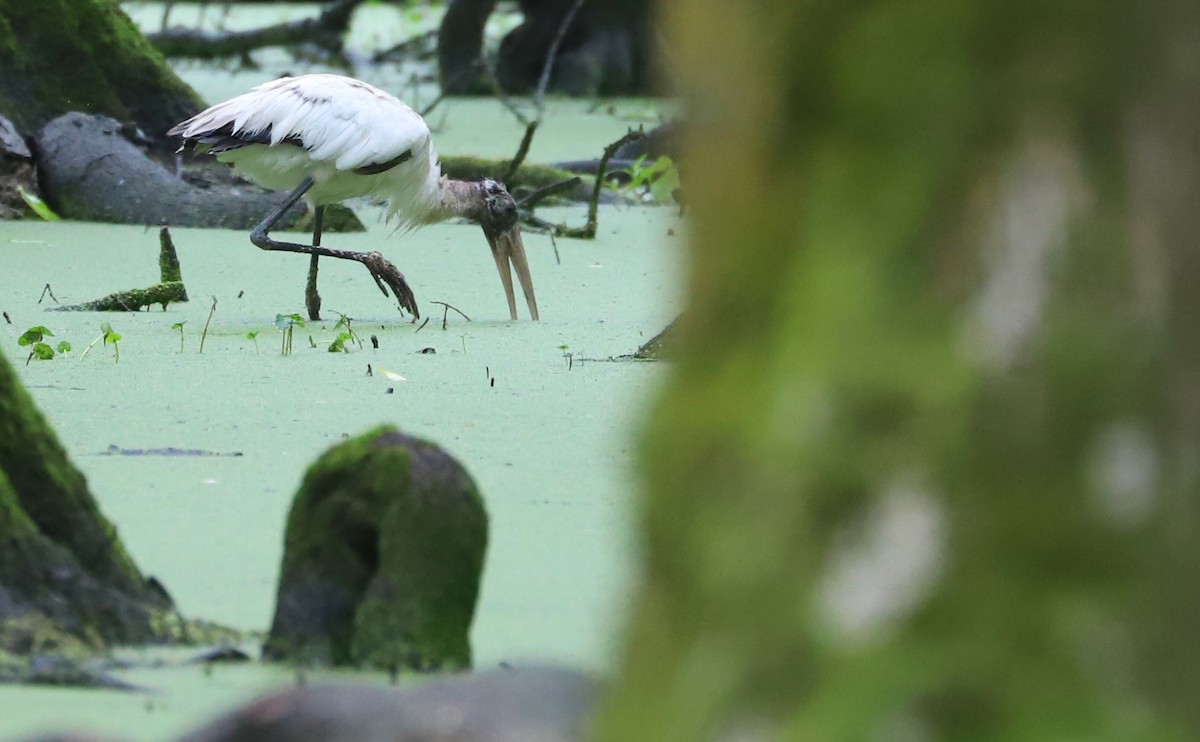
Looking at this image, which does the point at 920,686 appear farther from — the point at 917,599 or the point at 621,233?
the point at 621,233

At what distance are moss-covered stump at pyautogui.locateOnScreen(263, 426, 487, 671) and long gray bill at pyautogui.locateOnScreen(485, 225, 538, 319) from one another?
13.3 feet

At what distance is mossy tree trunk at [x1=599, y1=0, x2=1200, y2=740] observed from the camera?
1.27 m

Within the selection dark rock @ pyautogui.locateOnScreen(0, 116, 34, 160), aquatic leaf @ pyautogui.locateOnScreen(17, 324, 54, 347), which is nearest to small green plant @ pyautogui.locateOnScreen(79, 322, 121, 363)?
aquatic leaf @ pyautogui.locateOnScreen(17, 324, 54, 347)

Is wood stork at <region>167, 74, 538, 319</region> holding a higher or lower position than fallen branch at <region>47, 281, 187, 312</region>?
higher

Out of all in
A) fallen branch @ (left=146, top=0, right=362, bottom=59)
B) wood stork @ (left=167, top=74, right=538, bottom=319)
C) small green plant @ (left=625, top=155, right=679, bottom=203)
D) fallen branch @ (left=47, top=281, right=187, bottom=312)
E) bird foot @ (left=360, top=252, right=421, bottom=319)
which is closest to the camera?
fallen branch @ (left=47, top=281, right=187, bottom=312)

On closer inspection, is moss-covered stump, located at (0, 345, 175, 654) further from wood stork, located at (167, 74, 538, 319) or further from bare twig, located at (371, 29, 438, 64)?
bare twig, located at (371, 29, 438, 64)

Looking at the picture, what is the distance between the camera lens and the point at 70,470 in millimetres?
2771

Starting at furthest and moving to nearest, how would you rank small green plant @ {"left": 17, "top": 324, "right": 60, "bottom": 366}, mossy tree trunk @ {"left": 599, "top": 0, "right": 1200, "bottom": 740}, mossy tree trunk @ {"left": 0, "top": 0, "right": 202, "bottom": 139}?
mossy tree trunk @ {"left": 0, "top": 0, "right": 202, "bottom": 139}
small green plant @ {"left": 17, "top": 324, "right": 60, "bottom": 366}
mossy tree trunk @ {"left": 599, "top": 0, "right": 1200, "bottom": 740}

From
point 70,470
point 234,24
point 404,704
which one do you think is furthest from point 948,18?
point 234,24

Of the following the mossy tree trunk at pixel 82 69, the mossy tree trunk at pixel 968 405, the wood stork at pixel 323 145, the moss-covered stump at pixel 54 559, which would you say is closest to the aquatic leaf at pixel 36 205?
the mossy tree trunk at pixel 82 69

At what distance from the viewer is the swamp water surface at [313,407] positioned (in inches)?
112

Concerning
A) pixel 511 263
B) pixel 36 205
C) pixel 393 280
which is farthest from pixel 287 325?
pixel 36 205

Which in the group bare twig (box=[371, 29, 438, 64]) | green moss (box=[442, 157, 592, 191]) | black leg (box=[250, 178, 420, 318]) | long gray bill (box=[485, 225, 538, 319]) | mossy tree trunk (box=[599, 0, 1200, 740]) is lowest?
bare twig (box=[371, 29, 438, 64])

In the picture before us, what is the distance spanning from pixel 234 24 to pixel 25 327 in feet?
54.5
